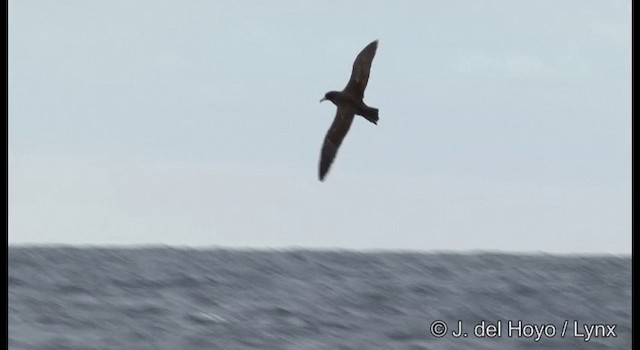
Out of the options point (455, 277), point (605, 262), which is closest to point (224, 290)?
point (455, 277)

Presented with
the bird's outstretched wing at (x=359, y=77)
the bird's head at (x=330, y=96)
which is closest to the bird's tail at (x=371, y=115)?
the bird's outstretched wing at (x=359, y=77)

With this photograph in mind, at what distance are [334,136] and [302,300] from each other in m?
7.15

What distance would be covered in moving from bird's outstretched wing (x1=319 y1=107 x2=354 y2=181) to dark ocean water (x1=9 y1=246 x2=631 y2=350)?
9.99 feet

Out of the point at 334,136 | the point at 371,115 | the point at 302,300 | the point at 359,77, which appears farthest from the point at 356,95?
the point at 302,300

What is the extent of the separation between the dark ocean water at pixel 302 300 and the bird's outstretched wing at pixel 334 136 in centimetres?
304

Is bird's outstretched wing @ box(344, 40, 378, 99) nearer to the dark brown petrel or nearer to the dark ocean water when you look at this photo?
the dark brown petrel

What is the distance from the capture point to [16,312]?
18.5 m

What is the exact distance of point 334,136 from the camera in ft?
45.3

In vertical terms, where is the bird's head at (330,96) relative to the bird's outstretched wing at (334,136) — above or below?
above

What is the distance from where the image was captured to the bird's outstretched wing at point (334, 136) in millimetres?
13539

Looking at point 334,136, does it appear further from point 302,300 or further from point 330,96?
point 302,300

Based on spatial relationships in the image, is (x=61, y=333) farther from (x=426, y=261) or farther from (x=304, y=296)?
(x=426, y=261)

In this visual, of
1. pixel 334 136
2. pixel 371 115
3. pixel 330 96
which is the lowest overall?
pixel 334 136

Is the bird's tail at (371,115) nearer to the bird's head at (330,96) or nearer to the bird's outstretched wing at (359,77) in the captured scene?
the bird's outstretched wing at (359,77)
